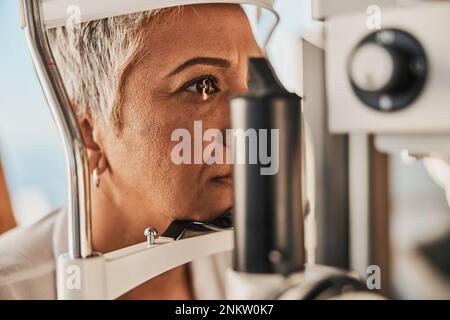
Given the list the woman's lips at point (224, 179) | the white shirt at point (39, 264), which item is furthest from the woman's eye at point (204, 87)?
the white shirt at point (39, 264)

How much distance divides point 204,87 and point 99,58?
0.14 metres

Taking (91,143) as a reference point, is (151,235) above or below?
below

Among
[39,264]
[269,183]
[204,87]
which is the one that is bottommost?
[39,264]

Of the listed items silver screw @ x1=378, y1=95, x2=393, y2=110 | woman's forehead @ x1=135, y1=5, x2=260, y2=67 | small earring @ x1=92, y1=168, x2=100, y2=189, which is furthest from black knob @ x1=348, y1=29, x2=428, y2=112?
small earring @ x1=92, y1=168, x2=100, y2=189

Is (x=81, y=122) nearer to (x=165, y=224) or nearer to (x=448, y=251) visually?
(x=165, y=224)

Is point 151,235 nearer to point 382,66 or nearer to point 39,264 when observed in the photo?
point 39,264

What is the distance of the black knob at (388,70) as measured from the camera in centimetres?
68

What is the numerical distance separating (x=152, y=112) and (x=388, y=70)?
0.29m

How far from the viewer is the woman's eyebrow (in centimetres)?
72

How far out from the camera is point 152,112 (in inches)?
29.2

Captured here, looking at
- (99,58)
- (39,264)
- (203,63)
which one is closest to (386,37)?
(203,63)

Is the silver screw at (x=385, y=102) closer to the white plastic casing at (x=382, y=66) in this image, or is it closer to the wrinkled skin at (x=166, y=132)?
the white plastic casing at (x=382, y=66)

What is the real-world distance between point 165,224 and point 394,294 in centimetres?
30

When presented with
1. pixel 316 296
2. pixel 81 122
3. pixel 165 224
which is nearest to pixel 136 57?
pixel 81 122
